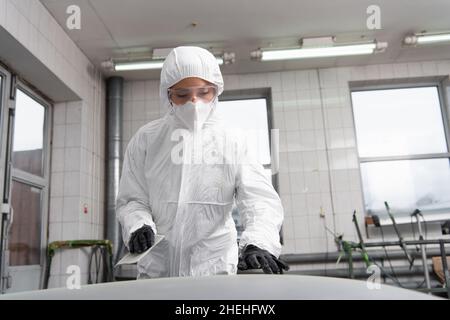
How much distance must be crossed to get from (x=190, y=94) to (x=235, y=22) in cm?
275

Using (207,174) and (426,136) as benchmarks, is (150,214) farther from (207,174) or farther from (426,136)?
(426,136)

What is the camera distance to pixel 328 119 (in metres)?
4.76

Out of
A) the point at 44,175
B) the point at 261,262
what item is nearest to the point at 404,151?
the point at 44,175

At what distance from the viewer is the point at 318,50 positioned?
421 cm

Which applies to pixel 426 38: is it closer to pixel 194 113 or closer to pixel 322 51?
pixel 322 51

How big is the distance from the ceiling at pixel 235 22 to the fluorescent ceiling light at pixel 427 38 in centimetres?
7

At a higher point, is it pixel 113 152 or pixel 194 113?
pixel 113 152

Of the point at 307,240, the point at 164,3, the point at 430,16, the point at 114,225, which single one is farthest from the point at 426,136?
the point at 114,225

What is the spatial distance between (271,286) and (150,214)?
95cm

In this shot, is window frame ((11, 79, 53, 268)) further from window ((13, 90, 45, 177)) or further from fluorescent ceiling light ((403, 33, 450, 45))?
fluorescent ceiling light ((403, 33, 450, 45))

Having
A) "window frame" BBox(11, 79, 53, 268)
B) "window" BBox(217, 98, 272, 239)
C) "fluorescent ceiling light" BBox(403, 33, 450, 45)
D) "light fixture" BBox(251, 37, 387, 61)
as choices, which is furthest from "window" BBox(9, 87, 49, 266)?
"fluorescent ceiling light" BBox(403, 33, 450, 45)

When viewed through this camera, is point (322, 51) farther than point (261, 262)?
Yes

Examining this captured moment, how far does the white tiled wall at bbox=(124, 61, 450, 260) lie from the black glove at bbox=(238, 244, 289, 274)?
3.57 m
